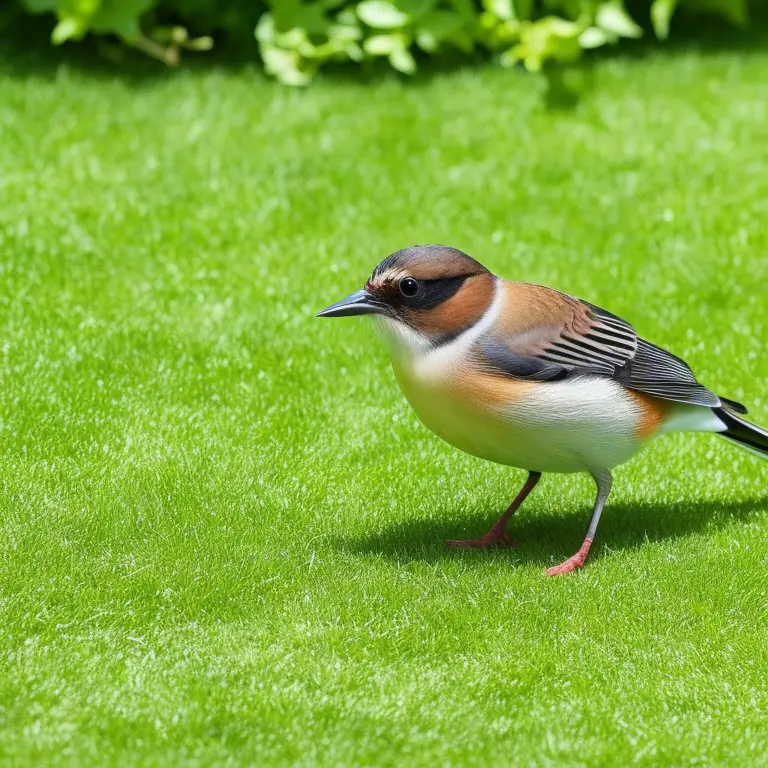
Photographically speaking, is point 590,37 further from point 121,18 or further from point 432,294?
point 432,294

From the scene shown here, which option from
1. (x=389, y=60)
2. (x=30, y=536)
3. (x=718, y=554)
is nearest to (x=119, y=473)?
(x=30, y=536)

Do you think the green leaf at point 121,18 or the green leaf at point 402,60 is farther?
the green leaf at point 402,60

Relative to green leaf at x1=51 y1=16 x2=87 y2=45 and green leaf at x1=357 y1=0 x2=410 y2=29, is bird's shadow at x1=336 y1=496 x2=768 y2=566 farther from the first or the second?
green leaf at x1=51 y1=16 x2=87 y2=45

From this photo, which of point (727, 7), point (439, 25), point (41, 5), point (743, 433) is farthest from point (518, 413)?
point (727, 7)

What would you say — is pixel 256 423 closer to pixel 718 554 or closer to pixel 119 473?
pixel 119 473

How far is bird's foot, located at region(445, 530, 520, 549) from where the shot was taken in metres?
5.95

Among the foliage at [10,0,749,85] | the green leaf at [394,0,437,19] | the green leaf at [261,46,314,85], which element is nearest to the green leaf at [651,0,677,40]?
the foliage at [10,0,749,85]

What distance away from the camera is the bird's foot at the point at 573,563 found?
18.7ft

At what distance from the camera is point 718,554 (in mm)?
5855

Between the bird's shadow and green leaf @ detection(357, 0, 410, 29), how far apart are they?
17.8 ft

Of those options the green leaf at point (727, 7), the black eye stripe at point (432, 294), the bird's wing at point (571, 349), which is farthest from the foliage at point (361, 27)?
the black eye stripe at point (432, 294)

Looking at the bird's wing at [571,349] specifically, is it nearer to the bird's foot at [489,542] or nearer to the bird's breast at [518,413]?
the bird's breast at [518,413]

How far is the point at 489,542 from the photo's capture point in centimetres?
597

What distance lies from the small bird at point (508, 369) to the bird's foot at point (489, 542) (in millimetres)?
326
